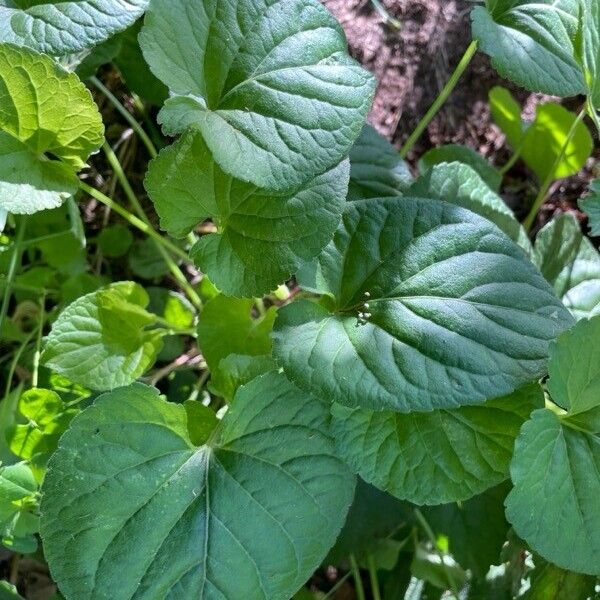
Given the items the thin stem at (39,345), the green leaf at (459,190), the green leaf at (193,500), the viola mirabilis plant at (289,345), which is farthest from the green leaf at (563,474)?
the thin stem at (39,345)

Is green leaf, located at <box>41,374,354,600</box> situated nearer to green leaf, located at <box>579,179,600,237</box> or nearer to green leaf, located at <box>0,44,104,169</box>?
green leaf, located at <box>0,44,104,169</box>

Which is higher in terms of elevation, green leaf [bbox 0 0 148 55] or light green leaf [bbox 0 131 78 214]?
green leaf [bbox 0 0 148 55]

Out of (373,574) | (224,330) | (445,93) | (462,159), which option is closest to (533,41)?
(445,93)

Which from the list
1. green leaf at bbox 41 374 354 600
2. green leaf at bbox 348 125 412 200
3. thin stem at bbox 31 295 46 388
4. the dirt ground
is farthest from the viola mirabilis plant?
the dirt ground

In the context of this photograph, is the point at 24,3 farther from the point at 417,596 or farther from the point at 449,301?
the point at 417,596

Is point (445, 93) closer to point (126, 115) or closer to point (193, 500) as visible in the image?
point (126, 115)
